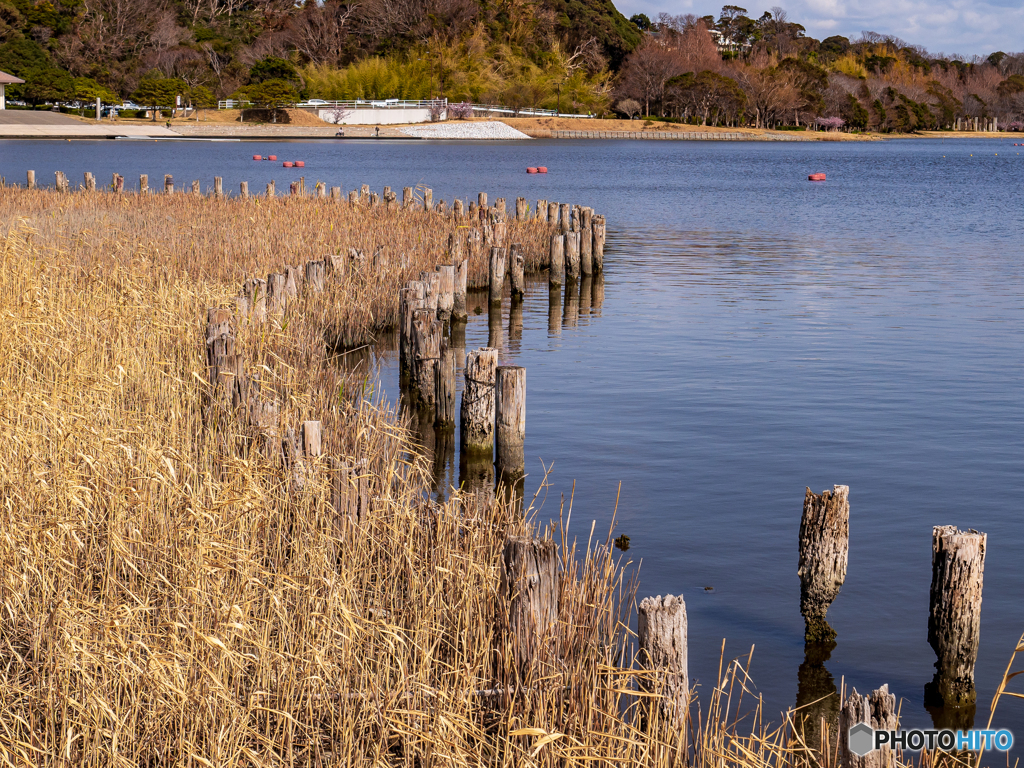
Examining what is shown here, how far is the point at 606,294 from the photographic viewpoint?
21094 mm

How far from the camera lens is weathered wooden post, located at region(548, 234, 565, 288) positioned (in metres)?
20.8

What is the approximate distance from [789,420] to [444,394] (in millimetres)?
3968

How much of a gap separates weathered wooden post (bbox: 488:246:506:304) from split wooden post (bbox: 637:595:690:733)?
550 inches

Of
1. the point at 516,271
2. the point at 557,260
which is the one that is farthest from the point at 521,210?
the point at 516,271

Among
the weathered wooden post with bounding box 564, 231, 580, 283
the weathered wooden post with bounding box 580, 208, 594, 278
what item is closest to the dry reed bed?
the weathered wooden post with bounding box 564, 231, 580, 283

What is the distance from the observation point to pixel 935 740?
14.1 feet

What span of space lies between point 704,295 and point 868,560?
43.1 feet

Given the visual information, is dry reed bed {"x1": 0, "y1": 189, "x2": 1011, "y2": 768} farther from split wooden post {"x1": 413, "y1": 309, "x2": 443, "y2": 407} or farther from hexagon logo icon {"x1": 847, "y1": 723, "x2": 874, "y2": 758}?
split wooden post {"x1": 413, "y1": 309, "x2": 443, "y2": 407}

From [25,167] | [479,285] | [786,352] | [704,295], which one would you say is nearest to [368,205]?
[479,285]

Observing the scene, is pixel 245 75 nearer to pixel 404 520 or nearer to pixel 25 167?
pixel 25 167

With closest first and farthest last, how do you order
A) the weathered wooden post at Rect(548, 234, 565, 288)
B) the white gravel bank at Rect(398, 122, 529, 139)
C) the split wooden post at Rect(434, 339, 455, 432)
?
the split wooden post at Rect(434, 339, 455, 432) → the weathered wooden post at Rect(548, 234, 565, 288) → the white gravel bank at Rect(398, 122, 529, 139)

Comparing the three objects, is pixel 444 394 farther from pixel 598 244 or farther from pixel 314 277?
pixel 598 244

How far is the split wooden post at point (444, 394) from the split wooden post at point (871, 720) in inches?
289

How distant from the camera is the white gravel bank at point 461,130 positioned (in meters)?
109
